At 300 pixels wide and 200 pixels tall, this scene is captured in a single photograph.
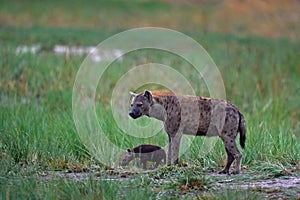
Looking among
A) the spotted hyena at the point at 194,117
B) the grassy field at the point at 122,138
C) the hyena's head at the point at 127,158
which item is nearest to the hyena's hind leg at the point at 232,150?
the spotted hyena at the point at 194,117

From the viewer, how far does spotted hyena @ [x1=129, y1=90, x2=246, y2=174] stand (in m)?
6.34

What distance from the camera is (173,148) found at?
6.58m

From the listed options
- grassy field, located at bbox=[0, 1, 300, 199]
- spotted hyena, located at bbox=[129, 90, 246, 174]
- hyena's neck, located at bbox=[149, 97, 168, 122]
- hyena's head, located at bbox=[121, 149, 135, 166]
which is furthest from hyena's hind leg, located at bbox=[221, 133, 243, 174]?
hyena's head, located at bbox=[121, 149, 135, 166]

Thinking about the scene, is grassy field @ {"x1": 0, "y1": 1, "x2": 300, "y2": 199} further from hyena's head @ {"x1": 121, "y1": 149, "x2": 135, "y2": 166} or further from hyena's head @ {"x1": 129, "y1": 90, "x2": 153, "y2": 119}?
hyena's head @ {"x1": 129, "y1": 90, "x2": 153, "y2": 119}

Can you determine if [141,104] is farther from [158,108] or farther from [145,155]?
[145,155]

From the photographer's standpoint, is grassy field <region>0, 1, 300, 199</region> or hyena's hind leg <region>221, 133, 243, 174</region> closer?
grassy field <region>0, 1, 300, 199</region>

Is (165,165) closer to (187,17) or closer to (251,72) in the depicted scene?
(251,72)

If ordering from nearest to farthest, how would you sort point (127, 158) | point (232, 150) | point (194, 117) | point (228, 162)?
point (232, 150) < point (194, 117) < point (228, 162) < point (127, 158)

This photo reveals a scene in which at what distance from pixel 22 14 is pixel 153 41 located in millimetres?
8182

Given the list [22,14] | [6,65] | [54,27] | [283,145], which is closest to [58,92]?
[6,65]

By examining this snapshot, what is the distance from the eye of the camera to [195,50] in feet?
60.0

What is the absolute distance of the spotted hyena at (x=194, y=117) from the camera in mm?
6336

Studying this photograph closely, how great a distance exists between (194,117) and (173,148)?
1.23 ft

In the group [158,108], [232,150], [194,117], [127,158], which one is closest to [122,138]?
[127,158]
